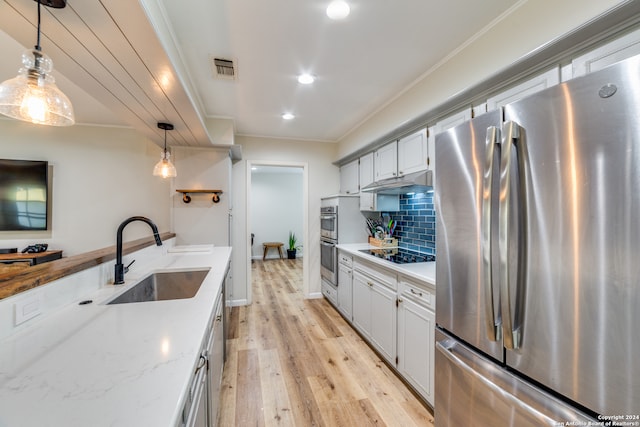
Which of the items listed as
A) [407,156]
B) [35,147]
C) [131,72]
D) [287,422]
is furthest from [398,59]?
[35,147]

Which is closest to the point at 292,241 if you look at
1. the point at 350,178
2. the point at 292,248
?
the point at 292,248

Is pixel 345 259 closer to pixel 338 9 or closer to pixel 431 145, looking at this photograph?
pixel 431 145

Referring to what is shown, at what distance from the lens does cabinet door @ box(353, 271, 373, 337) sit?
2654 millimetres

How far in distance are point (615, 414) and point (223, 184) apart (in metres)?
3.44

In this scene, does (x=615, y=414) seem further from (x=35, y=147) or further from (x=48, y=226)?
(x=35, y=147)

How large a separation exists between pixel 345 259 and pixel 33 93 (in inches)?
113

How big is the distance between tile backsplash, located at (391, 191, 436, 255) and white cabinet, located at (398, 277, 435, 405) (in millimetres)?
885

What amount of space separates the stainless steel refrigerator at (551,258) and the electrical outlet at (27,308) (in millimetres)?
1736

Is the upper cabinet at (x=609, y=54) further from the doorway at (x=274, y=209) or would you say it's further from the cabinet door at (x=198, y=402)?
the doorway at (x=274, y=209)

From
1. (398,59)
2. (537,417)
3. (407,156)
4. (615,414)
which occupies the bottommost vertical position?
(537,417)

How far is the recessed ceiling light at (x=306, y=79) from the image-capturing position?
2.34 meters

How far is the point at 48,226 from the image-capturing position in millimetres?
3330

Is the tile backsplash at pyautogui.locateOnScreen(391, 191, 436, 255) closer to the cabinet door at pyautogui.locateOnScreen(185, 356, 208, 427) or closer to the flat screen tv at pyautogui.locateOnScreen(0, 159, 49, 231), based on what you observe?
the cabinet door at pyautogui.locateOnScreen(185, 356, 208, 427)

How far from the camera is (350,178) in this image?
12.8ft
